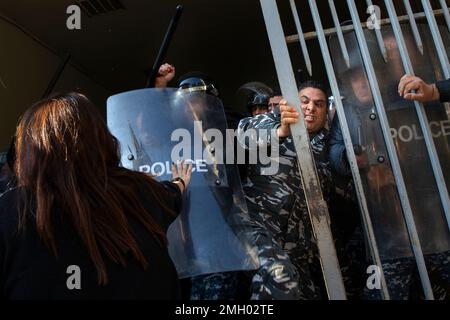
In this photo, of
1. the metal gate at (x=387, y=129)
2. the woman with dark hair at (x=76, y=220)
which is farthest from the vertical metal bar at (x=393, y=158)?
the woman with dark hair at (x=76, y=220)

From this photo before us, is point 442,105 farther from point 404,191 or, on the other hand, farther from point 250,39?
point 250,39

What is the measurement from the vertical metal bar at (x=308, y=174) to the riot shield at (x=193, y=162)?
25cm

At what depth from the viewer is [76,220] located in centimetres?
110

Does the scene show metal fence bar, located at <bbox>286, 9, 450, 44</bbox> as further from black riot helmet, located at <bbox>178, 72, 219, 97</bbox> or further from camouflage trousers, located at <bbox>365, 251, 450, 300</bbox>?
camouflage trousers, located at <bbox>365, 251, 450, 300</bbox>

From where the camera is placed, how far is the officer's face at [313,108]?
2.26 m

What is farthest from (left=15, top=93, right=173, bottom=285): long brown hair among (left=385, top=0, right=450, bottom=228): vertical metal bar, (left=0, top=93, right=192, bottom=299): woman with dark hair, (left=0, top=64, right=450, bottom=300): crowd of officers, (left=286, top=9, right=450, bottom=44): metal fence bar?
(left=385, top=0, right=450, bottom=228): vertical metal bar

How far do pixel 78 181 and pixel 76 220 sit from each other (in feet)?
0.36

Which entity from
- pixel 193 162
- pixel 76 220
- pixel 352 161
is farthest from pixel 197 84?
pixel 76 220

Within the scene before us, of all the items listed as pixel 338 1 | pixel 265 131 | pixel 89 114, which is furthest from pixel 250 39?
pixel 89 114

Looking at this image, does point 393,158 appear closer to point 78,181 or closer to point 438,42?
point 438,42

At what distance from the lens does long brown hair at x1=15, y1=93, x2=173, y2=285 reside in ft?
3.60

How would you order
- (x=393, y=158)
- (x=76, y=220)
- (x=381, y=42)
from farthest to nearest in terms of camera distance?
(x=381, y=42)
(x=393, y=158)
(x=76, y=220)

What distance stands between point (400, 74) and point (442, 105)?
186mm

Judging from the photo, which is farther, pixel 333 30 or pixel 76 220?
pixel 333 30
